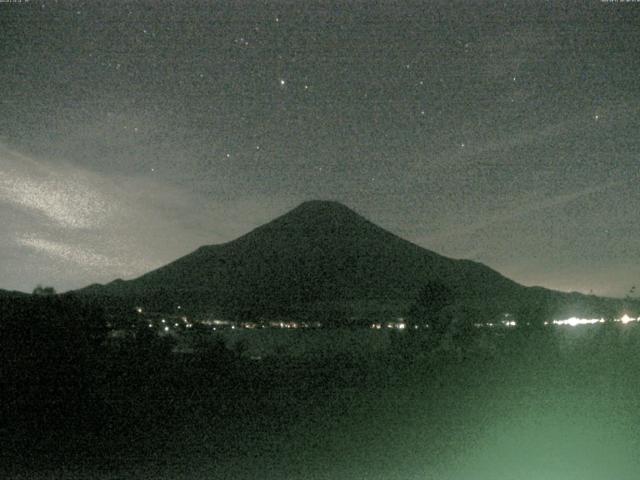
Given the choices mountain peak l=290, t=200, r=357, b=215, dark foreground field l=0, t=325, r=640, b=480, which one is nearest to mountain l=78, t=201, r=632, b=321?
mountain peak l=290, t=200, r=357, b=215

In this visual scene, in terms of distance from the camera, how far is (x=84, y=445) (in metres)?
13.3

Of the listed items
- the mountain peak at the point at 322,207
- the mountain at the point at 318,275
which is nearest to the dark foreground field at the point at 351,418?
the mountain at the point at 318,275

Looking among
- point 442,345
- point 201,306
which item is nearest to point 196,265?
point 201,306

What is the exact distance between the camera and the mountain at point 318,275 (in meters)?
74.1

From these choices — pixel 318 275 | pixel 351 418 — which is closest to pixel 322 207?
pixel 318 275

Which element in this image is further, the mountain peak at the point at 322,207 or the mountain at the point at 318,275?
the mountain peak at the point at 322,207

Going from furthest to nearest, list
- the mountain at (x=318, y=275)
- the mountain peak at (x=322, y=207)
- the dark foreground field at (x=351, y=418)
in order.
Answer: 1. the mountain peak at (x=322, y=207)
2. the mountain at (x=318, y=275)
3. the dark foreground field at (x=351, y=418)

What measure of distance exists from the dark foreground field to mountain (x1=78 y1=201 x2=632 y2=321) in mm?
45074

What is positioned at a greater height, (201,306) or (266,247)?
(266,247)

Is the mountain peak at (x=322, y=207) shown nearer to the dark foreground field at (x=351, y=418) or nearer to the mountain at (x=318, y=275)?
the mountain at (x=318, y=275)

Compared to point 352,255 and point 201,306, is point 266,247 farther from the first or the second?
point 201,306

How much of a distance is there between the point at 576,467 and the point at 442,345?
14449mm

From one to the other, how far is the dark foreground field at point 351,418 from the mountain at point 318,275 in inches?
1775

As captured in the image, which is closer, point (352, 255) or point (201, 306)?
point (201, 306)
